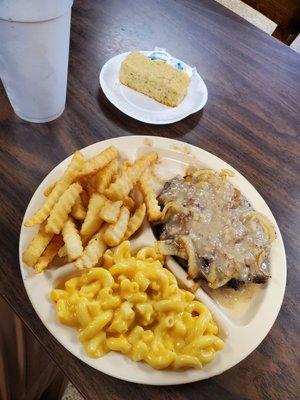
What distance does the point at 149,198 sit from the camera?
1.16 m

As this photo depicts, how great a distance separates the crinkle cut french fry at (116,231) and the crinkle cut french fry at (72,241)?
76 millimetres

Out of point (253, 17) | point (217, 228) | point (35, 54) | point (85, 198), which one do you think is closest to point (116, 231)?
point (85, 198)

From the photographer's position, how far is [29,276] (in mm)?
1004

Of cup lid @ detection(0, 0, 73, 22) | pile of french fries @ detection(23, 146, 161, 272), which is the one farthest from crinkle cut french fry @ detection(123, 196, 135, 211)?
cup lid @ detection(0, 0, 73, 22)

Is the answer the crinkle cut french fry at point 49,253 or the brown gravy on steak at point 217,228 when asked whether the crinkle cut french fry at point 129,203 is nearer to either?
the brown gravy on steak at point 217,228

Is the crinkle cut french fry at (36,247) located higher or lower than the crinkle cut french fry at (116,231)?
lower

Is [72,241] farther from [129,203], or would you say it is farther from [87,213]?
[129,203]

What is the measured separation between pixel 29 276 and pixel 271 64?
1.54m

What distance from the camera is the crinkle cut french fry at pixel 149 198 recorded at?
3.73ft

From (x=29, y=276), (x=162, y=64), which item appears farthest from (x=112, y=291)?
(x=162, y=64)

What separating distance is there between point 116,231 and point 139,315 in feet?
0.74

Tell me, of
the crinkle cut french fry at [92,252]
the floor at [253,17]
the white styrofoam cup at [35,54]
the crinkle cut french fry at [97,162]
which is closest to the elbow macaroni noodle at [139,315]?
the crinkle cut french fry at [92,252]

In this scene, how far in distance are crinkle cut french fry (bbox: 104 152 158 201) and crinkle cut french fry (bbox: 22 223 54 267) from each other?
0.20 m

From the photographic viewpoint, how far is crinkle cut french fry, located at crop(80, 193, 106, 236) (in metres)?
A: 1.04
